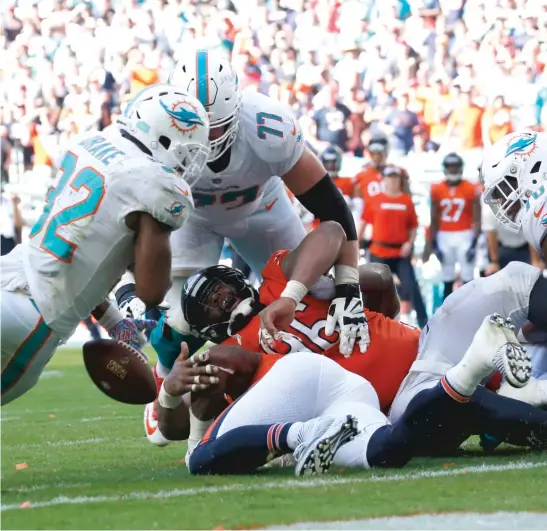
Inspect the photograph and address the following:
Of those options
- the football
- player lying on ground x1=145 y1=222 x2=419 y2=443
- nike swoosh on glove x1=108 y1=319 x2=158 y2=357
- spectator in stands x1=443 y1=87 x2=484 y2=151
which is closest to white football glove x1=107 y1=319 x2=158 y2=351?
nike swoosh on glove x1=108 y1=319 x2=158 y2=357

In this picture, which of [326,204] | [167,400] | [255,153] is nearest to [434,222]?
[326,204]

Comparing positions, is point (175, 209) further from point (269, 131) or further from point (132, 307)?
point (132, 307)

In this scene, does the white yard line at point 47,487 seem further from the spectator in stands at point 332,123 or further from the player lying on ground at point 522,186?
the spectator in stands at point 332,123

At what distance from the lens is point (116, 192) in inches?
127

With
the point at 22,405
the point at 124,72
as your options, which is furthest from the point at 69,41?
the point at 22,405

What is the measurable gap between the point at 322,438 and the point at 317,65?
11.7 m

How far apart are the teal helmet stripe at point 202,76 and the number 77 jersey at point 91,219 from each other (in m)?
0.93

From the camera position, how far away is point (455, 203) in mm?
9688

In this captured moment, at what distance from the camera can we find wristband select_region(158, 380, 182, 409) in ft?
12.5

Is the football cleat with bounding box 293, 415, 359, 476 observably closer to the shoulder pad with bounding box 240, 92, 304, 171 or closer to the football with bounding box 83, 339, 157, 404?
the football with bounding box 83, 339, 157, 404

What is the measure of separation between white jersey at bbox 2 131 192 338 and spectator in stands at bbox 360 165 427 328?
6.28m

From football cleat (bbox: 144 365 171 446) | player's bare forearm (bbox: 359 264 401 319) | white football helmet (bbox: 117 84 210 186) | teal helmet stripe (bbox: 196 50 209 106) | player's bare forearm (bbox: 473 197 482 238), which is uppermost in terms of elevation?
white football helmet (bbox: 117 84 210 186)

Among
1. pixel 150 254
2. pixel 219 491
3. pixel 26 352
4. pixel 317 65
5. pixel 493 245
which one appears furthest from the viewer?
pixel 317 65

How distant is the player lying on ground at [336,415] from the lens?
3283mm
